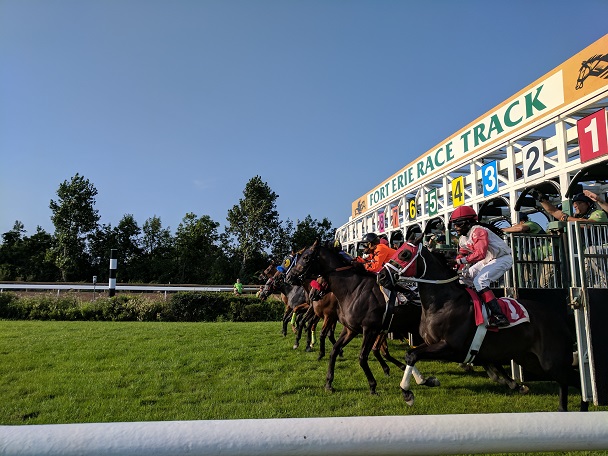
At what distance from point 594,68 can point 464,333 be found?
4892 mm

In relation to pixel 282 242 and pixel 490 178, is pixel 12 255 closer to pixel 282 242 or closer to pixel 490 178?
pixel 282 242

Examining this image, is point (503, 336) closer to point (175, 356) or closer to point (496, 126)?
point (175, 356)

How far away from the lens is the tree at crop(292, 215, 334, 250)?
41.9 m

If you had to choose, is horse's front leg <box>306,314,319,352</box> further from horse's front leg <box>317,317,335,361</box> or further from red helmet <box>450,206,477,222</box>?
red helmet <box>450,206,477,222</box>

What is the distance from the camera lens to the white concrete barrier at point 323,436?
99 centimetres

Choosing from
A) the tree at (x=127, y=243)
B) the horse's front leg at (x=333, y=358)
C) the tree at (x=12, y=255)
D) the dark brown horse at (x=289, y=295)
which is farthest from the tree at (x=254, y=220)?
the horse's front leg at (x=333, y=358)

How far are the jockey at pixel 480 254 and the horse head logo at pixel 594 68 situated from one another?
11.0ft

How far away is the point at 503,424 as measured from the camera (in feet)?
3.67

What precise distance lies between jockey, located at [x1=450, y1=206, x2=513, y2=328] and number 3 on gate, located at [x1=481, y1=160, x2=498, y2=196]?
2597 millimetres

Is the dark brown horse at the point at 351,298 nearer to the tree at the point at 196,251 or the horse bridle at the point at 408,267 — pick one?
the horse bridle at the point at 408,267

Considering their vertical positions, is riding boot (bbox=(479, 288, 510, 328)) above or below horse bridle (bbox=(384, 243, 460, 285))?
below

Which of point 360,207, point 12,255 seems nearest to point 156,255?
point 12,255

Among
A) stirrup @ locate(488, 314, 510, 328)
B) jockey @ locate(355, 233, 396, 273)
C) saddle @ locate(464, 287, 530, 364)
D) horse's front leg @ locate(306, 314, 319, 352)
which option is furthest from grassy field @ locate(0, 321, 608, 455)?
jockey @ locate(355, 233, 396, 273)

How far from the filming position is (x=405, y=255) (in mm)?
4754
